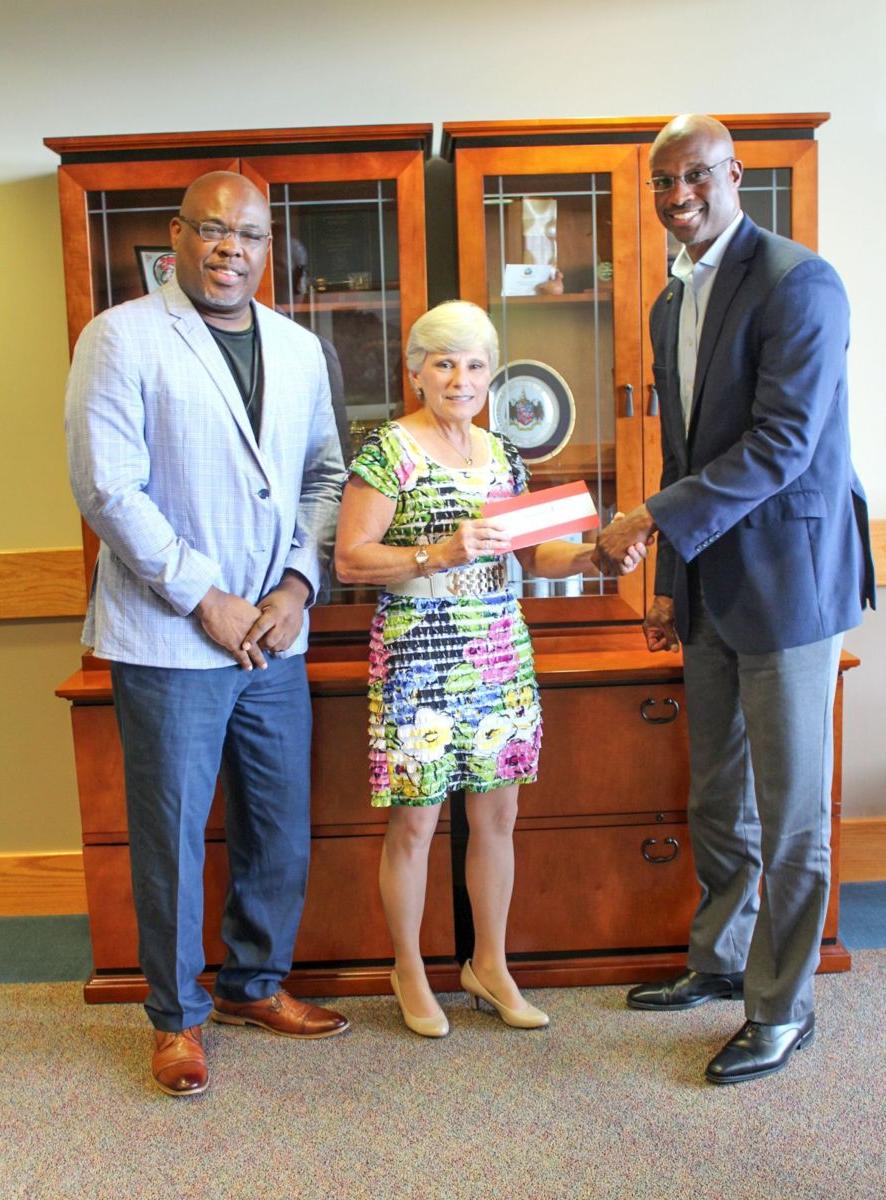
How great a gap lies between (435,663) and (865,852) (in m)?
1.64

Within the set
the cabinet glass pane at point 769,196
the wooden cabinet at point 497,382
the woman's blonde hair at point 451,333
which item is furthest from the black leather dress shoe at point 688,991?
the cabinet glass pane at point 769,196

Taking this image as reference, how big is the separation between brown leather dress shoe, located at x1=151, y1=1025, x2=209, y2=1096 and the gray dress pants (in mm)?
1104

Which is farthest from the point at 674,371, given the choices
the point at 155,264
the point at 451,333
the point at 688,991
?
the point at 688,991

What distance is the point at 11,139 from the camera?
2.90 m

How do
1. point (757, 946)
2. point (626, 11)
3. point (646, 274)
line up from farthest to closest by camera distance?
point (626, 11), point (646, 274), point (757, 946)

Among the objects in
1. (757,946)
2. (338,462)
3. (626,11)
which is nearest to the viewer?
(757,946)

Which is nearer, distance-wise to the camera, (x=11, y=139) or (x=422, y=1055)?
(x=422, y=1055)

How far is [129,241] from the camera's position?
2.57 metres

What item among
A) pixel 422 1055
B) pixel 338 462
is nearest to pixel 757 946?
pixel 422 1055

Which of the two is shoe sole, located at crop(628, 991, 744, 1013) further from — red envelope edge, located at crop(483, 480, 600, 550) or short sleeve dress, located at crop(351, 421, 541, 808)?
red envelope edge, located at crop(483, 480, 600, 550)

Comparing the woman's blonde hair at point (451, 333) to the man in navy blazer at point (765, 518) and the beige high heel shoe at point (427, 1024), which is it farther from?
the beige high heel shoe at point (427, 1024)

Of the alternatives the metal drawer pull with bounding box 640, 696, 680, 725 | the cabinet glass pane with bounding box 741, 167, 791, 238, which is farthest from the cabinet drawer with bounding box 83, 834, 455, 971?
the cabinet glass pane with bounding box 741, 167, 791, 238

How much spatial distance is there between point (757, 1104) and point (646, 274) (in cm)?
178

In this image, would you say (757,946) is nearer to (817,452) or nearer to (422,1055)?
(422,1055)
